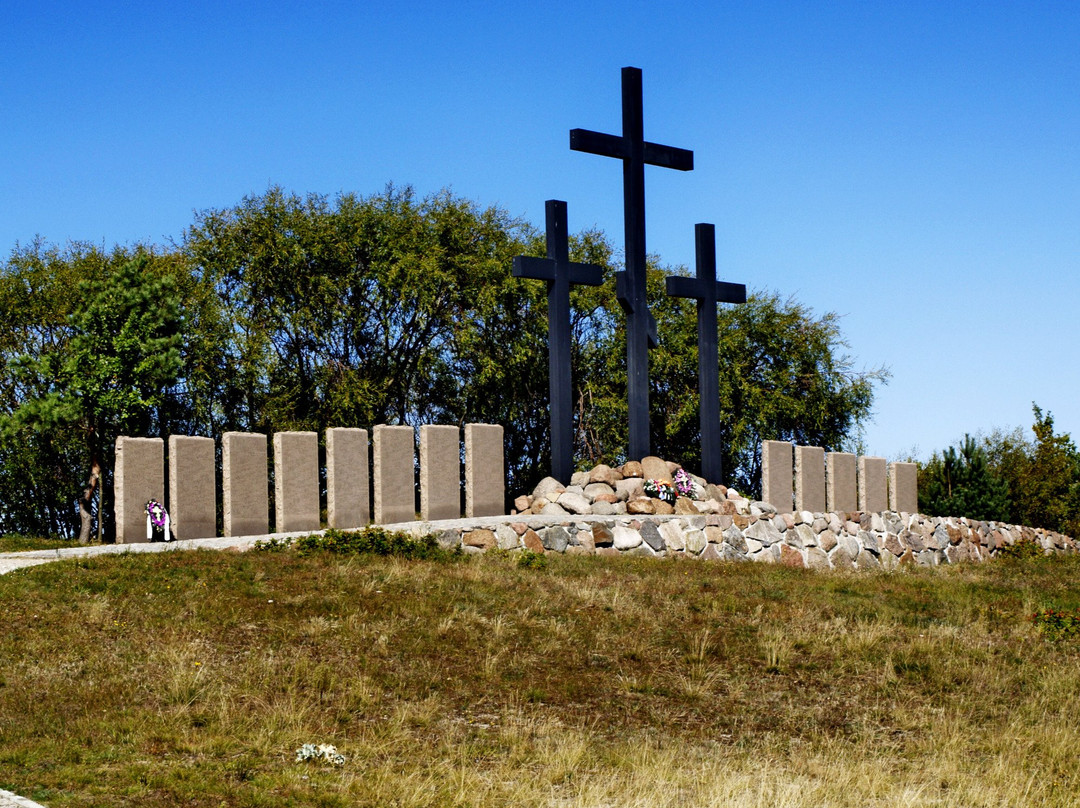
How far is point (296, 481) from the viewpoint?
19.9m

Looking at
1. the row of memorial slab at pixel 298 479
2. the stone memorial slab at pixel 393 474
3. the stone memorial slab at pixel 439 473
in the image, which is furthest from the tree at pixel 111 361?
the stone memorial slab at pixel 439 473

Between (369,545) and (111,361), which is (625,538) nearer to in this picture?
(369,545)

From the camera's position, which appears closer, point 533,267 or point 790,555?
point 533,267

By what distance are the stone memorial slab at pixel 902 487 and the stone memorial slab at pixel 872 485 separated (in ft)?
2.56

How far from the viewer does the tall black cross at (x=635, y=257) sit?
2356cm

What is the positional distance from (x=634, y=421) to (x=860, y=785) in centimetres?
1546

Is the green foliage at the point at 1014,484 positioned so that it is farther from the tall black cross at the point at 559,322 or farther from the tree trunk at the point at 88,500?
the tree trunk at the point at 88,500

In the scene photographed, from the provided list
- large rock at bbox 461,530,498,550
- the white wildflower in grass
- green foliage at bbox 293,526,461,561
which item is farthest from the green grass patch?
the white wildflower in grass

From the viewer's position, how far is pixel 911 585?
18531 millimetres

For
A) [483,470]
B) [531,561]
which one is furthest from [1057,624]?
[483,470]

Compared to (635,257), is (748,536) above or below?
below

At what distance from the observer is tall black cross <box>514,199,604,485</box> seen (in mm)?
22266

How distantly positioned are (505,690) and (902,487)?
841 inches

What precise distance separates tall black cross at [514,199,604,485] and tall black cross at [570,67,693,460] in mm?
1376
